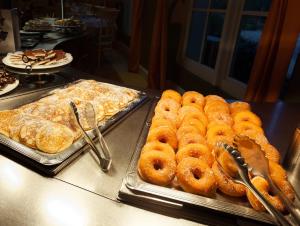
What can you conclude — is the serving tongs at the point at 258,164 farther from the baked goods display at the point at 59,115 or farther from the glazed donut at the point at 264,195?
the baked goods display at the point at 59,115

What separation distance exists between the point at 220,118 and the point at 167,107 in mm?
216

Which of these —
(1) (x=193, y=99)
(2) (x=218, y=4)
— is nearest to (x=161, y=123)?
(1) (x=193, y=99)

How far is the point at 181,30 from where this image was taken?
3.94 meters

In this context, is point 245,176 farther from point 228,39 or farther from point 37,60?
point 228,39

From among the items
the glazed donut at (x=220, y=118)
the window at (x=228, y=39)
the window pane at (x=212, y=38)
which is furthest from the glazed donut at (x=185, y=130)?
the window pane at (x=212, y=38)

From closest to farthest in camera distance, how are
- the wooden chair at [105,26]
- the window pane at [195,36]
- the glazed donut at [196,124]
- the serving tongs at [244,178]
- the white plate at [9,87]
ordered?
the serving tongs at [244,178] < the glazed donut at [196,124] < the white plate at [9,87] < the window pane at [195,36] < the wooden chair at [105,26]

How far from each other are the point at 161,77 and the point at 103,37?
6.54 feet

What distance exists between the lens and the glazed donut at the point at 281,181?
2.06 feet

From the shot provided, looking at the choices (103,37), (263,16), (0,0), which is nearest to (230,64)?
(263,16)

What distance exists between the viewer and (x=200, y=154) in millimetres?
705

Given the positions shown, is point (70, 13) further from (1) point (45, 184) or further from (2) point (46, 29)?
(1) point (45, 184)

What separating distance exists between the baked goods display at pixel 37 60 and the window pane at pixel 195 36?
2734 mm

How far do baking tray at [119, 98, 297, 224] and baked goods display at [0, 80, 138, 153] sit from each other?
27 centimetres

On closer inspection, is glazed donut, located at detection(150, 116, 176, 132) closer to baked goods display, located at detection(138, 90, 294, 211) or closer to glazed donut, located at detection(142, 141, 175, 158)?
baked goods display, located at detection(138, 90, 294, 211)
